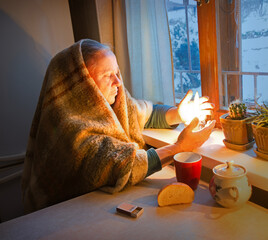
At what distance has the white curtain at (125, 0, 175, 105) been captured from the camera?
154cm

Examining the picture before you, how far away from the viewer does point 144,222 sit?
32.4 inches

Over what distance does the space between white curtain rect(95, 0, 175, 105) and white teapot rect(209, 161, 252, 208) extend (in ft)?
2.77

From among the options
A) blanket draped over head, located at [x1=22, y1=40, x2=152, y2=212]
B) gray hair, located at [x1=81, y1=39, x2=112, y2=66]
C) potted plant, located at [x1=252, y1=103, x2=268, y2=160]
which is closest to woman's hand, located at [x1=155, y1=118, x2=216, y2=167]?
blanket draped over head, located at [x1=22, y1=40, x2=152, y2=212]

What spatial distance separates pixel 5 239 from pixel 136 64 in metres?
1.23

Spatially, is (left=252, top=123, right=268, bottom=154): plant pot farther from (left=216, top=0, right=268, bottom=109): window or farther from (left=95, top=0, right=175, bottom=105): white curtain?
(left=95, top=0, right=175, bottom=105): white curtain

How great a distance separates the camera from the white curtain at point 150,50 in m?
1.54

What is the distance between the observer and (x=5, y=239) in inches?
31.4

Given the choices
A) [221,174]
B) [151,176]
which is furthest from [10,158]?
[221,174]

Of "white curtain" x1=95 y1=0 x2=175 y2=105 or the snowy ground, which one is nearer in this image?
the snowy ground

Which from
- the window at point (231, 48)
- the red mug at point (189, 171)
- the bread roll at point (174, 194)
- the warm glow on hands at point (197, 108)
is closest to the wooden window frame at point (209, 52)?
the window at point (231, 48)

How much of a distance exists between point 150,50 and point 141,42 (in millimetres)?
75

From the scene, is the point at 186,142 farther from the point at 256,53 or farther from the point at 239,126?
the point at 256,53

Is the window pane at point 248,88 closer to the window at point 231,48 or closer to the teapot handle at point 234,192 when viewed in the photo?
the window at point 231,48

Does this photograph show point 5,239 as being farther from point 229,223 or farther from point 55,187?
point 229,223
